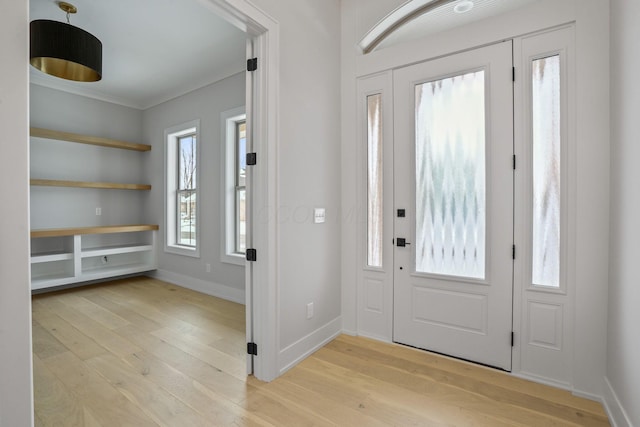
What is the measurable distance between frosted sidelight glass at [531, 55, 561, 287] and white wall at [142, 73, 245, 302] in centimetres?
306

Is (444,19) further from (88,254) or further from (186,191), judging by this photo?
(88,254)

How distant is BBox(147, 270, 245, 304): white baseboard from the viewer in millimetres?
3982

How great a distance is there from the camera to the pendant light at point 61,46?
7.82 ft

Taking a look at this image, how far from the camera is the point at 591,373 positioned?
196 cm

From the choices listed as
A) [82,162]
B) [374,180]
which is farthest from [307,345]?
[82,162]

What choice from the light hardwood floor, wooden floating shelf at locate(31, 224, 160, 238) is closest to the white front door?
the light hardwood floor

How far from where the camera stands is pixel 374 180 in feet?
9.29

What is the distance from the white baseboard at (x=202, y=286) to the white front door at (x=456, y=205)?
2.14 meters

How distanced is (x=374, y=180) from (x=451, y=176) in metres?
0.66

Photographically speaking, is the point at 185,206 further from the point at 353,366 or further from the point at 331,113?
the point at 353,366

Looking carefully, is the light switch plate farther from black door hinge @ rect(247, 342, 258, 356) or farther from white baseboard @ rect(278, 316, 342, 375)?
black door hinge @ rect(247, 342, 258, 356)

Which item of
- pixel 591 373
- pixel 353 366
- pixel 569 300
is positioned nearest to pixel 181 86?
pixel 353 366

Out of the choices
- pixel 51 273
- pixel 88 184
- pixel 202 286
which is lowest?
pixel 202 286

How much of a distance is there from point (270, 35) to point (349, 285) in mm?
2167
